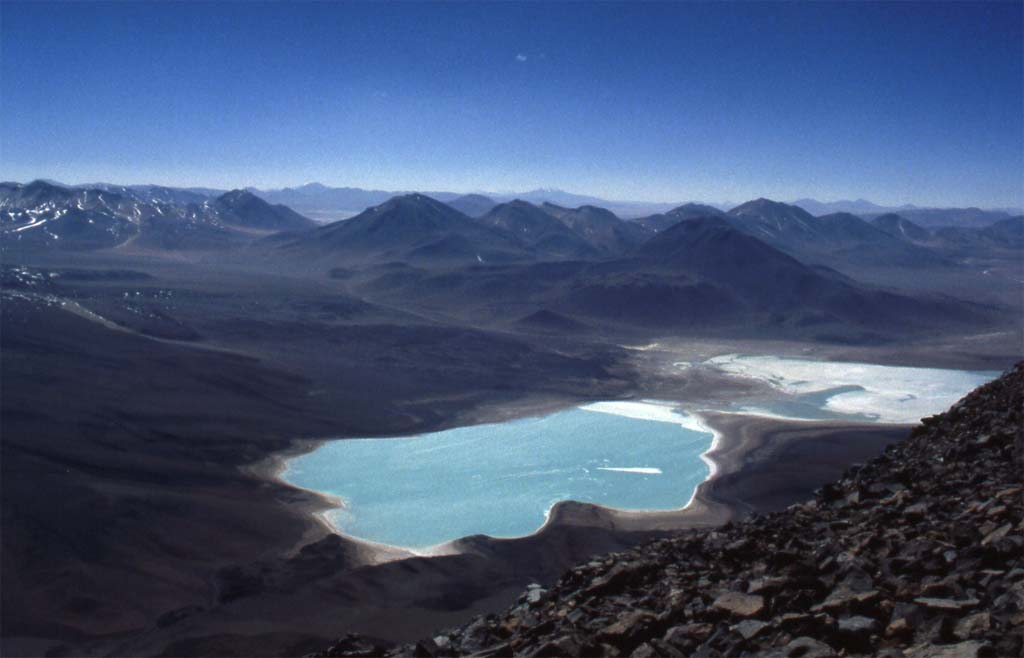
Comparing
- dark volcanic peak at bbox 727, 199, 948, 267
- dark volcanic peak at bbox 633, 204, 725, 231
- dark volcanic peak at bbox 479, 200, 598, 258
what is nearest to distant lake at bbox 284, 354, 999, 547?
dark volcanic peak at bbox 479, 200, 598, 258

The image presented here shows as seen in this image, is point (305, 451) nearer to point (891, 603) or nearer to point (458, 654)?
point (458, 654)

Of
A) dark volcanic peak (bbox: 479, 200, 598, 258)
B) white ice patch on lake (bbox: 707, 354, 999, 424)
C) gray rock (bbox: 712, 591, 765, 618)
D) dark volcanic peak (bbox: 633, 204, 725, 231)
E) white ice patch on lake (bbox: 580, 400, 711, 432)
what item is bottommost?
white ice patch on lake (bbox: 580, 400, 711, 432)

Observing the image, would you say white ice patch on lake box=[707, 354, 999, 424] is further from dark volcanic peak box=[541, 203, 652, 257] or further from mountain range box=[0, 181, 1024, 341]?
dark volcanic peak box=[541, 203, 652, 257]

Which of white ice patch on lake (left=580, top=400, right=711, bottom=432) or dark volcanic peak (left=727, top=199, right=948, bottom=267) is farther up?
dark volcanic peak (left=727, top=199, right=948, bottom=267)

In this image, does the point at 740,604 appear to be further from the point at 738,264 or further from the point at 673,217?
the point at 673,217

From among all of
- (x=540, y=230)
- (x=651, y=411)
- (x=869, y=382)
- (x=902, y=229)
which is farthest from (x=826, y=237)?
(x=651, y=411)

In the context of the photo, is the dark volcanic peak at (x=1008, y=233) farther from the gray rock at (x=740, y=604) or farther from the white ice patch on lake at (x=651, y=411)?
the gray rock at (x=740, y=604)

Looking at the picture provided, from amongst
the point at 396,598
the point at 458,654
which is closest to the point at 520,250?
the point at 396,598
